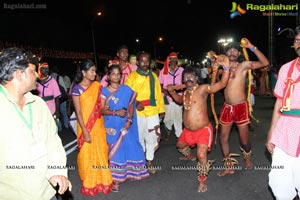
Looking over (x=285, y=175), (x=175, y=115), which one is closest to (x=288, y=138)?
(x=285, y=175)

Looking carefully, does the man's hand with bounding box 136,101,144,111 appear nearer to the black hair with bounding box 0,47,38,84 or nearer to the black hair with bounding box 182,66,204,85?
the black hair with bounding box 182,66,204,85

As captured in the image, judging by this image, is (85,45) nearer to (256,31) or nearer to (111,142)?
(256,31)

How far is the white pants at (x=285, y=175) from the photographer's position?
312 centimetres

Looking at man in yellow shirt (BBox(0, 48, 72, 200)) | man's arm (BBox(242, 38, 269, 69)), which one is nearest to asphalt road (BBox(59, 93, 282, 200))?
man's arm (BBox(242, 38, 269, 69))

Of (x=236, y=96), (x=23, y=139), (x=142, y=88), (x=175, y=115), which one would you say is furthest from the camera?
(x=175, y=115)

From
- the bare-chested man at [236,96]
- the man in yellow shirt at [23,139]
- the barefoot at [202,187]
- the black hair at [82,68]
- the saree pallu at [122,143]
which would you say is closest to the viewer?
the man in yellow shirt at [23,139]

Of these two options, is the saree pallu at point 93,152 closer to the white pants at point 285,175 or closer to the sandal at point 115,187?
the sandal at point 115,187

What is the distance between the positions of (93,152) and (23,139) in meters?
2.48

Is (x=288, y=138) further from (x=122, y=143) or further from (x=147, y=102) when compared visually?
(x=147, y=102)

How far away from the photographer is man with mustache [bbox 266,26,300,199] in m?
3.10

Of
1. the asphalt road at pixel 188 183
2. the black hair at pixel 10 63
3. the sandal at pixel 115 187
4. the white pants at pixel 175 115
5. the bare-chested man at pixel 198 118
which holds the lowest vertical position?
the asphalt road at pixel 188 183

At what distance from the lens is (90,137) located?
15.8 ft

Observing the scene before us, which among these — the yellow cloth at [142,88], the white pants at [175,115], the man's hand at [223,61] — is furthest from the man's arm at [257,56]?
the white pants at [175,115]

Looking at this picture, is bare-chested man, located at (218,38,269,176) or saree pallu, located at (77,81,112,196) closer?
saree pallu, located at (77,81,112,196)
